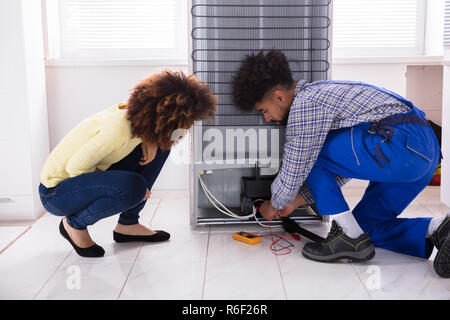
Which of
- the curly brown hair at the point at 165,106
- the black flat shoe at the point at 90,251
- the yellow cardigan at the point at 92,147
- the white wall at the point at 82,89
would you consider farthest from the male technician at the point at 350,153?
the white wall at the point at 82,89

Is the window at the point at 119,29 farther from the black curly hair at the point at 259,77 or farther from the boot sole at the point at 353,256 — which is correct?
the boot sole at the point at 353,256

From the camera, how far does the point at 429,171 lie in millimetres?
1646

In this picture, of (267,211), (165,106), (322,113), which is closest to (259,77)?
(322,113)

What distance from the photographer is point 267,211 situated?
75.7 inches

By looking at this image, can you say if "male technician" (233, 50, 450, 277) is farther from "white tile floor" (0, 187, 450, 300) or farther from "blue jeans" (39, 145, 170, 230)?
"blue jeans" (39, 145, 170, 230)

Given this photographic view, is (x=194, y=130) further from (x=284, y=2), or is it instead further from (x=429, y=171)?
(x=429, y=171)

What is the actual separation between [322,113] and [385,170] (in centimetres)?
29

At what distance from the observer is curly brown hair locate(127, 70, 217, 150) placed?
5.03 ft

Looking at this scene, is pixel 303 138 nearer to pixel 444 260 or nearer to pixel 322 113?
pixel 322 113

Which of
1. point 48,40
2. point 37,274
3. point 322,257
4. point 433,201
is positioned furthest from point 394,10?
point 37,274

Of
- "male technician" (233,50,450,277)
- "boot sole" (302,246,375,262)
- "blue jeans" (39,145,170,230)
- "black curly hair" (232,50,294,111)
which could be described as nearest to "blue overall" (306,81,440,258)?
"male technician" (233,50,450,277)

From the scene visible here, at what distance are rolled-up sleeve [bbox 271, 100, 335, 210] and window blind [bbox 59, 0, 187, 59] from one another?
125cm

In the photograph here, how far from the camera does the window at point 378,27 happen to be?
9.02 feet
